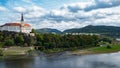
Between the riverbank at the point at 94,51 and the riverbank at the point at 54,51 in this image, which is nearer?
the riverbank at the point at 54,51

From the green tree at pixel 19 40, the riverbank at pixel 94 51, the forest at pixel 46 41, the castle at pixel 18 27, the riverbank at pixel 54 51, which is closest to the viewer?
the riverbank at pixel 54 51

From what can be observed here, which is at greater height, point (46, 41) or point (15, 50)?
point (46, 41)

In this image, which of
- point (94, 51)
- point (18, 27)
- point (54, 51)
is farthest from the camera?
point (18, 27)

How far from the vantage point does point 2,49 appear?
319 ft

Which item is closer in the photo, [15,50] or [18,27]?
[15,50]

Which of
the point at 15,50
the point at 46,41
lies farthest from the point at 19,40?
the point at 46,41

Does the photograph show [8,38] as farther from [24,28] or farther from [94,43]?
[94,43]

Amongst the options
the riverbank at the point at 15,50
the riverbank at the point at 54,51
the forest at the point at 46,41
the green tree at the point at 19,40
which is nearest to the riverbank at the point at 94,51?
the riverbank at the point at 54,51

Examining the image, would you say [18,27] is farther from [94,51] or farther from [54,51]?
[94,51]

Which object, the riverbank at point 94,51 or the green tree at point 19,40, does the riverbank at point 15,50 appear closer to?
the green tree at point 19,40

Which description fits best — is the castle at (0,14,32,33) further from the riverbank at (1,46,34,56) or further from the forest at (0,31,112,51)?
the riverbank at (1,46,34,56)

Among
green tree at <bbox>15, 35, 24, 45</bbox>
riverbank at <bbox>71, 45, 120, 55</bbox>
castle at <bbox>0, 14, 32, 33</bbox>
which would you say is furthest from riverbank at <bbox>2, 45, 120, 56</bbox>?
castle at <bbox>0, 14, 32, 33</bbox>

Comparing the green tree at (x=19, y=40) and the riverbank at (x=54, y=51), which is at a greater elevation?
the green tree at (x=19, y=40)

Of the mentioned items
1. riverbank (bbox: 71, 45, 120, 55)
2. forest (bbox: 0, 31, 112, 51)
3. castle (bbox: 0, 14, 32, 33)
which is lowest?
riverbank (bbox: 71, 45, 120, 55)
